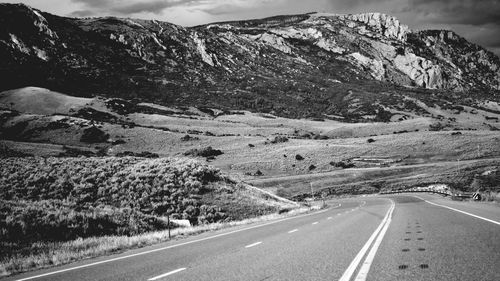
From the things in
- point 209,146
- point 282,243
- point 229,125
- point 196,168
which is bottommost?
point 282,243

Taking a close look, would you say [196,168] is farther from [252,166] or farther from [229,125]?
[229,125]

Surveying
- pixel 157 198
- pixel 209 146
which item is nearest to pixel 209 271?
pixel 157 198

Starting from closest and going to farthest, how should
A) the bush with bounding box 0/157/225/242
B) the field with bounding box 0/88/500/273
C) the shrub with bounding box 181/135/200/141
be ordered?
the field with bounding box 0/88/500/273, the bush with bounding box 0/157/225/242, the shrub with bounding box 181/135/200/141

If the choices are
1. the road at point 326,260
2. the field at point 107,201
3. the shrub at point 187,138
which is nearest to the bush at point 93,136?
the shrub at point 187,138

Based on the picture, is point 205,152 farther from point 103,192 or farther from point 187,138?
point 103,192

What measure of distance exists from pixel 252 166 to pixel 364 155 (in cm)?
2409

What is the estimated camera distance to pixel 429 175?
233 ft

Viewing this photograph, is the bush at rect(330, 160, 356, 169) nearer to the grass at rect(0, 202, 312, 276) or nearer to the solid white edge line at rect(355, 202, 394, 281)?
the grass at rect(0, 202, 312, 276)

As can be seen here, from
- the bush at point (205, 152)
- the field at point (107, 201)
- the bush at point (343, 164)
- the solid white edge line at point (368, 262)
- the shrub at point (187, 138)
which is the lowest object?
the solid white edge line at point (368, 262)

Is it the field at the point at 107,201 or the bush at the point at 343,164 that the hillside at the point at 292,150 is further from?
the field at the point at 107,201

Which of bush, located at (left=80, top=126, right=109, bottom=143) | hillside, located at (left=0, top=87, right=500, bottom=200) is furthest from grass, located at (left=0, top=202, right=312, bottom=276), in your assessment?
bush, located at (left=80, top=126, right=109, bottom=143)

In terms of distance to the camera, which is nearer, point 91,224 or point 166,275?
point 166,275

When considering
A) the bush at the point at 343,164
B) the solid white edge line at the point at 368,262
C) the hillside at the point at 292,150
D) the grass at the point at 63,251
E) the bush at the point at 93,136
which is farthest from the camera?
the bush at the point at 93,136

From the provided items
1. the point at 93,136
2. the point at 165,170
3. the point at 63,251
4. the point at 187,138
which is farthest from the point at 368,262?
the point at 93,136
